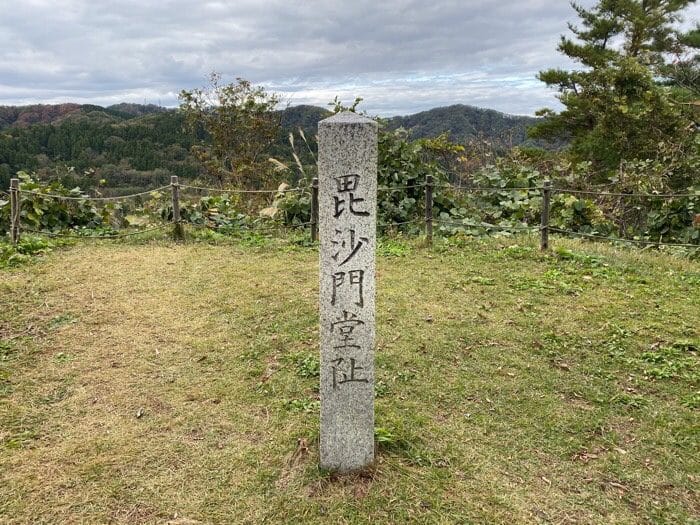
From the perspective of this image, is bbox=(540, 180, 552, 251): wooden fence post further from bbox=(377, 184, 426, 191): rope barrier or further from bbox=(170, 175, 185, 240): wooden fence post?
bbox=(170, 175, 185, 240): wooden fence post

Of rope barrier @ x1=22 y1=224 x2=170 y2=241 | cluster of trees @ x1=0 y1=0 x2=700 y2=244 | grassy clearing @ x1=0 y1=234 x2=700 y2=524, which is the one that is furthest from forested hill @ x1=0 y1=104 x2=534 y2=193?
grassy clearing @ x1=0 y1=234 x2=700 y2=524

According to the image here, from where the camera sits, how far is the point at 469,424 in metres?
3.33

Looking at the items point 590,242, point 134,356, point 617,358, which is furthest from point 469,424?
point 590,242

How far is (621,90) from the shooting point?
12672 mm

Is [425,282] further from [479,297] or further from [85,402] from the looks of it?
[85,402]

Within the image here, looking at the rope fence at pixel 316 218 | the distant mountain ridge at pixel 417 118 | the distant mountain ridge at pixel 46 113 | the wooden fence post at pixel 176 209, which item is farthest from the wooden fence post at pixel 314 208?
the distant mountain ridge at pixel 46 113

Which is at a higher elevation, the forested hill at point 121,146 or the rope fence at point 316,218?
the forested hill at point 121,146

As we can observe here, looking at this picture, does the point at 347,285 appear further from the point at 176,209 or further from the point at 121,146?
the point at 121,146

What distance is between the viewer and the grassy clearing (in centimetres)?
267

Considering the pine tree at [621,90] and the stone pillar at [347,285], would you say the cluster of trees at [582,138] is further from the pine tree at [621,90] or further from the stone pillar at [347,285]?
the stone pillar at [347,285]

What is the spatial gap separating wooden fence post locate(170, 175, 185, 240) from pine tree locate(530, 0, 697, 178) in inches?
358

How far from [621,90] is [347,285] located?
12.9 metres

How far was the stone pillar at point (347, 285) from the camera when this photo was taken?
2533 millimetres

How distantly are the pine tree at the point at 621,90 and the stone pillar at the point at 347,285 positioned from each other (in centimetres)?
950
